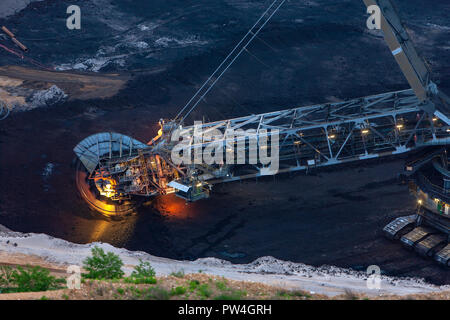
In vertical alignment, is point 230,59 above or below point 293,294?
above

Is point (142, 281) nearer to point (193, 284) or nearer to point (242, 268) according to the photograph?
point (193, 284)

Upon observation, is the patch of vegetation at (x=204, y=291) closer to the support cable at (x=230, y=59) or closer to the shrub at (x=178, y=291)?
the shrub at (x=178, y=291)

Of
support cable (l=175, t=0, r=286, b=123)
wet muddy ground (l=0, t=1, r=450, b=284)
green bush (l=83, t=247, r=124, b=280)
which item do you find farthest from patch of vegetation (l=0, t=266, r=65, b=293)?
support cable (l=175, t=0, r=286, b=123)

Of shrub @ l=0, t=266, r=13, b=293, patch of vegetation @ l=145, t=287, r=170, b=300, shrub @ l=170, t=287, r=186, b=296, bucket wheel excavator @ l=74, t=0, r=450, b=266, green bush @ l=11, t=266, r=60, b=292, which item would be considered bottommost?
shrub @ l=0, t=266, r=13, b=293

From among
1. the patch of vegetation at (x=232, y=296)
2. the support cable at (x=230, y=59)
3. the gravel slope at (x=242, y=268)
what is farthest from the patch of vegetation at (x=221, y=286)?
the support cable at (x=230, y=59)

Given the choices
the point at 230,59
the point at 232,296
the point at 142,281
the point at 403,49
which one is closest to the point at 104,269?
the point at 142,281

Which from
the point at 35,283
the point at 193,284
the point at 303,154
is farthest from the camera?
the point at 303,154

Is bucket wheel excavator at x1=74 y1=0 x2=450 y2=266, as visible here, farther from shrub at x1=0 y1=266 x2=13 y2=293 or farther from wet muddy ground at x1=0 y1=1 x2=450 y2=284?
shrub at x1=0 y1=266 x2=13 y2=293
